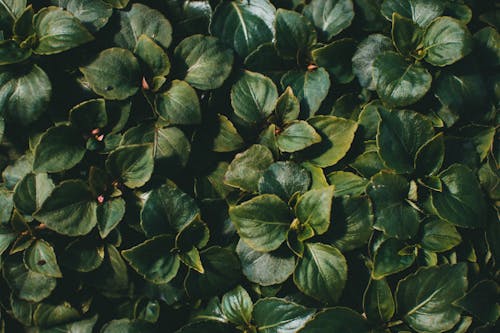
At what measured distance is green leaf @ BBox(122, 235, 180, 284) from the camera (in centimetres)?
176

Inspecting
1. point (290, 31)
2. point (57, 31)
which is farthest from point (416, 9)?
point (57, 31)

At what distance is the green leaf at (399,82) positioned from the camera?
1898 millimetres

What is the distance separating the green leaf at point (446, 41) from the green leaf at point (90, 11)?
115 centimetres

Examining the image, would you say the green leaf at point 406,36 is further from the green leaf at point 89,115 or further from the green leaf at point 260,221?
the green leaf at point 89,115

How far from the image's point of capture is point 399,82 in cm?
191

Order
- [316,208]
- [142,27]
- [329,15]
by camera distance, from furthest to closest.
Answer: [329,15], [142,27], [316,208]

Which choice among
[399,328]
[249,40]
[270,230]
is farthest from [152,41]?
[399,328]

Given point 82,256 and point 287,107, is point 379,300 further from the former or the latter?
point 82,256

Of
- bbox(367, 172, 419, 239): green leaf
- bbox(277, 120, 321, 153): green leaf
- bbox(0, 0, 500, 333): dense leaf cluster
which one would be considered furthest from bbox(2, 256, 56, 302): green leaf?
bbox(367, 172, 419, 239): green leaf

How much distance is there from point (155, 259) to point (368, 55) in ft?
3.51

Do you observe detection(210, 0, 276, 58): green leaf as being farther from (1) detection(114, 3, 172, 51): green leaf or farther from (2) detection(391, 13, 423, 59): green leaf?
(2) detection(391, 13, 423, 59): green leaf

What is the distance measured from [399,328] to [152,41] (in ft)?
4.32

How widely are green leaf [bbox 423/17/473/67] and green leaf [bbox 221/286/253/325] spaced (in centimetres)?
106

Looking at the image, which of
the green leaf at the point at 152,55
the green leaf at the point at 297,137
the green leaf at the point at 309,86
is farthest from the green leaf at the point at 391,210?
the green leaf at the point at 152,55
